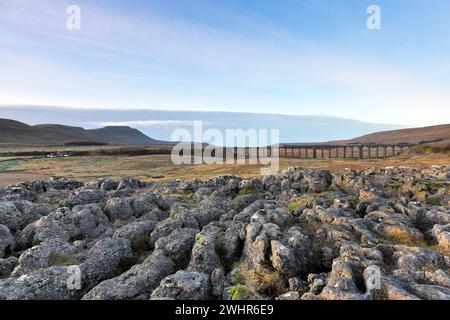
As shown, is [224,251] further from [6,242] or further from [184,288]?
[6,242]

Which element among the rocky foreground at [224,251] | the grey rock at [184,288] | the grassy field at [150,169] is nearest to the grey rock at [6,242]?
the rocky foreground at [224,251]

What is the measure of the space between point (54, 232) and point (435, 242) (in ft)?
81.1

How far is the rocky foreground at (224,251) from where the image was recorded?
15961 millimetres

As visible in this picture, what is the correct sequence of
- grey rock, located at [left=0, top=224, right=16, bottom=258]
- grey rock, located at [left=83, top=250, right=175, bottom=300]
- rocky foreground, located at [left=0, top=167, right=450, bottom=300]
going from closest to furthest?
grey rock, located at [left=83, top=250, right=175, bottom=300] < rocky foreground, located at [left=0, top=167, right=450, bottom=300] < grey rock, located at [left=0, top=224, right=16, bottom=258]

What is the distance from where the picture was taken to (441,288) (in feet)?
47.9

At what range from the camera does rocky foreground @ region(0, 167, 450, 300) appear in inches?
628

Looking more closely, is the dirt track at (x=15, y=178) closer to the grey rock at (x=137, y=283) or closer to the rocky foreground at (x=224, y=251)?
the rocky foreground at (x=224, y=251)

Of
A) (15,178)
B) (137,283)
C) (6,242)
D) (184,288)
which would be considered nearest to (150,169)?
(15,178)

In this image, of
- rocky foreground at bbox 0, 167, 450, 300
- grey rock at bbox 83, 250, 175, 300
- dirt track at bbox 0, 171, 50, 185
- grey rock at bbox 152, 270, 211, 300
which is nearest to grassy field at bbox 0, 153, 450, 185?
dirt track at bbox 0, 171, 50, 185

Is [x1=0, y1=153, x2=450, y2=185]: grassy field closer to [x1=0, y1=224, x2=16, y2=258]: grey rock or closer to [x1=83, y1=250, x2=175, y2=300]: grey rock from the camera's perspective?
[x1=0, y1=224, x2=16, y2=258]: grey rock
